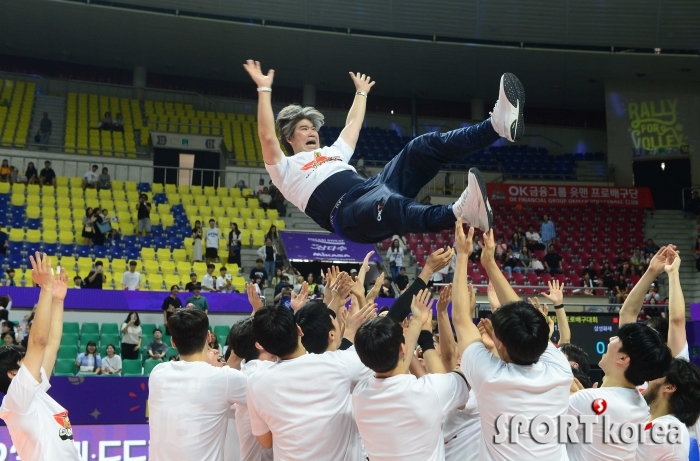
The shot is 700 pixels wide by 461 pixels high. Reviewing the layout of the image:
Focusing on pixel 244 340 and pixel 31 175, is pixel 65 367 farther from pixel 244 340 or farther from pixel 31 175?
pixel 31 175

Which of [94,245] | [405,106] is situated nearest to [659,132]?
[405,106]

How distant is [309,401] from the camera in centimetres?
370

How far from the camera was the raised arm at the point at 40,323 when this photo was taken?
3.79 metres

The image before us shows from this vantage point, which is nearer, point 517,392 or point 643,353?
point 517,392

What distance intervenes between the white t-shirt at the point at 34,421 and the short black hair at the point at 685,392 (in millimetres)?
3131

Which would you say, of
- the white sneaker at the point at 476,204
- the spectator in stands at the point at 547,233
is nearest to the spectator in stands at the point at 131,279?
the white sneaker at the point at 476,204

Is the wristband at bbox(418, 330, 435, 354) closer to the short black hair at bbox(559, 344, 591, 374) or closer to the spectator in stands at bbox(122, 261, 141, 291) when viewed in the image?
the short black hair at bbox(559, 344, 591, 374)

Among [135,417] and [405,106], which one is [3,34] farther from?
[135,417]

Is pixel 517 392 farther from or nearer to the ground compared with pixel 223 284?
nearer to the ground

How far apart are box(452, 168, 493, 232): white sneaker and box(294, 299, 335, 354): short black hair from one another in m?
1.00

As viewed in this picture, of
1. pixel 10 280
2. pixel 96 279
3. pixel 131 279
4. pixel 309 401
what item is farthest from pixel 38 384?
pixel 10 280

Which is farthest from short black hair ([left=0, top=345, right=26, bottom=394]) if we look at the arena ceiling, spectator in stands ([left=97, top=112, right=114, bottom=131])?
spectator in stands ([left=97, top=112, right=114, bottom=131])

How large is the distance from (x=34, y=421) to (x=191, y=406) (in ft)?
2.67

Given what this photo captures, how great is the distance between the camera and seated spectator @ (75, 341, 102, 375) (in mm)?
10953
